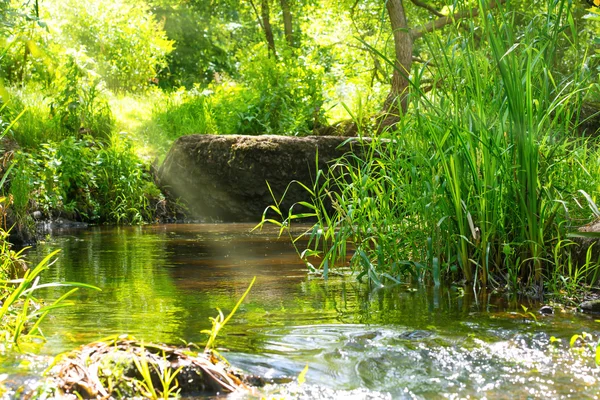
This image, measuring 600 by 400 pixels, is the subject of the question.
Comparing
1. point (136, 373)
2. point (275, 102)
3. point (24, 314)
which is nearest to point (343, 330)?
point (136, 373)

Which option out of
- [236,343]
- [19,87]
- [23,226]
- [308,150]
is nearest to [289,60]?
[308,150]

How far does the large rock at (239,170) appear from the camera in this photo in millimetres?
10297

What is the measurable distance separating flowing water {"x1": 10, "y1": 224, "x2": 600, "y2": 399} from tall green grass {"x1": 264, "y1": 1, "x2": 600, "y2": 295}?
266 mm

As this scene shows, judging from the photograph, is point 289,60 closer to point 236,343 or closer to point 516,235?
point 516,235

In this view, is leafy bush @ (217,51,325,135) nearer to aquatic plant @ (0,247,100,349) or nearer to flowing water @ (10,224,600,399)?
flowing water @ (10,224,600,399)

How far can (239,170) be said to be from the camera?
34.2 feet

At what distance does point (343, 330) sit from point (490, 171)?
1319 millimetres

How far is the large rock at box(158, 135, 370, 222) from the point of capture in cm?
1030

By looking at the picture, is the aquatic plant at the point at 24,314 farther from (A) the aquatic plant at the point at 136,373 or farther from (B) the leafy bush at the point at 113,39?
(B) the leafy bush at the point at 113,39

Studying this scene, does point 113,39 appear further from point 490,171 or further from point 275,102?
point 490,171

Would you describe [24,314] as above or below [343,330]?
above

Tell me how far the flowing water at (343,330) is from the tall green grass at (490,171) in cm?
27

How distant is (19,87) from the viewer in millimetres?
13195

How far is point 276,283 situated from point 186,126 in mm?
8518
